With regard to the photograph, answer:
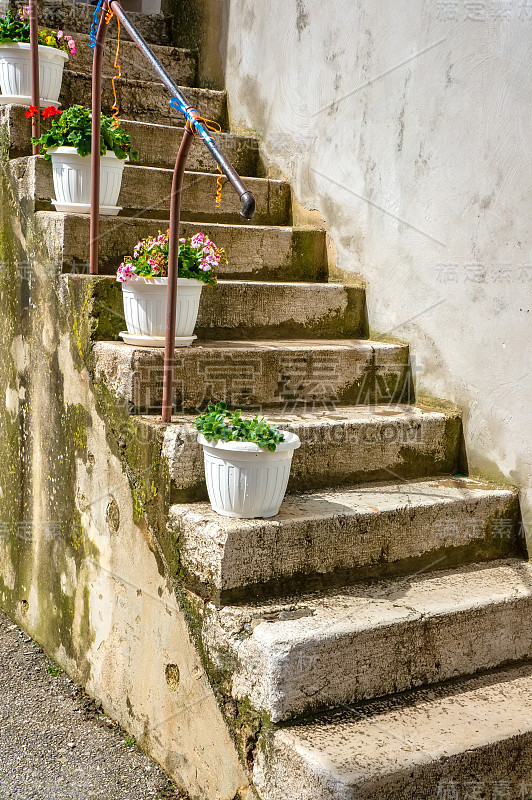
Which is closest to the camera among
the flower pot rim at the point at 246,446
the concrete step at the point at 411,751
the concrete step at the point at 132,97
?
the concrete step at the point at 411,751

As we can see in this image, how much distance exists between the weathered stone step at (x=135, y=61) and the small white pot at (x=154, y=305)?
6.26ft

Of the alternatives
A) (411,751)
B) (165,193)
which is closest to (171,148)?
(165,193)

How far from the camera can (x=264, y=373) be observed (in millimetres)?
2895

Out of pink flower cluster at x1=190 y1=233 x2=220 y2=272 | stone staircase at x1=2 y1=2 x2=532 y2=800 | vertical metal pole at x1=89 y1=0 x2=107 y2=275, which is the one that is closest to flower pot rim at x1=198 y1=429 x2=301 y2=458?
stone staircase at x1=2 y1=2 x2=532 y2=800

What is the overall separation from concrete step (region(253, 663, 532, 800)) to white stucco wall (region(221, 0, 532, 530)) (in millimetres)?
788

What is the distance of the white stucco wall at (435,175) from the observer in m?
2.65

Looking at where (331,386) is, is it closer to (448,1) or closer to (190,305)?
(190,305)

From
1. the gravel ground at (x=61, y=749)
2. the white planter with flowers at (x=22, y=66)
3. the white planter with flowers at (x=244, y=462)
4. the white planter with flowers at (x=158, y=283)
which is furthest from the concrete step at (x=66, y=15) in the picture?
the gravel ground at (x=61, y=749)

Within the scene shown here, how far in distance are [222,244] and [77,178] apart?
2.16ft

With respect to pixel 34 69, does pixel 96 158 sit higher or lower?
lower

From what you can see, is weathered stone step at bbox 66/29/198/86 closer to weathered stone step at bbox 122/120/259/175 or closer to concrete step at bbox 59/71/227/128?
concrete step at bbox 59/71/227/128

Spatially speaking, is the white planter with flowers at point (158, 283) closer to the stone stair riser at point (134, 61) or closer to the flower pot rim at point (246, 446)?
the flower pot rim at point (246, 446)

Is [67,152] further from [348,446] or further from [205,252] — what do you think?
[348,446]

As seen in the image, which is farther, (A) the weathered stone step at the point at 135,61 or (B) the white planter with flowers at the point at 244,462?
(A) the weathered stone step at the point at 135,61
